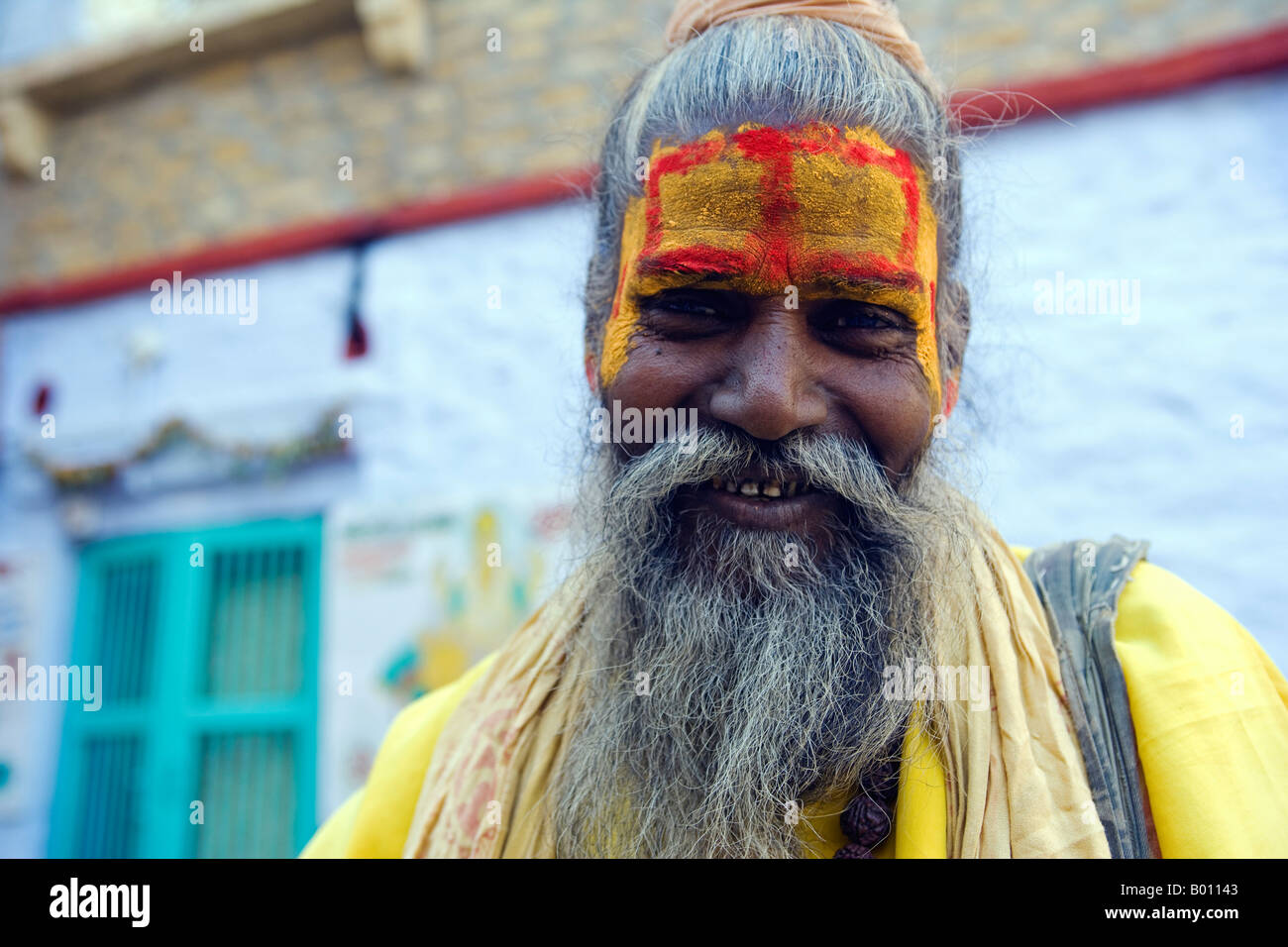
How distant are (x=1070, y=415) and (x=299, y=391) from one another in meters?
3.33

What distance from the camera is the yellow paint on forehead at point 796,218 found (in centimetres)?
147

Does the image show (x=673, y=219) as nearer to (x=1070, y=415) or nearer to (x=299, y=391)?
(x=1070, y=415)

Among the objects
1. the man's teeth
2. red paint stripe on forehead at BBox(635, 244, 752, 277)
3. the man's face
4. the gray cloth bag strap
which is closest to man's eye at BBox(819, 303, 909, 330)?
the man's face

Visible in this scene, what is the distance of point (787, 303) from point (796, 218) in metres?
0.14

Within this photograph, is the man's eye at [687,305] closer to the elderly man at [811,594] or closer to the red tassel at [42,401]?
the elderly man at [811,594]

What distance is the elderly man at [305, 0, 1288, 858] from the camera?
137 cm

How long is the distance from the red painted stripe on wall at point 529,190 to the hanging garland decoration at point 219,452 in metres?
0.88

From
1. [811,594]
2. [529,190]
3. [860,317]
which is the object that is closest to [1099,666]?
[811,594]

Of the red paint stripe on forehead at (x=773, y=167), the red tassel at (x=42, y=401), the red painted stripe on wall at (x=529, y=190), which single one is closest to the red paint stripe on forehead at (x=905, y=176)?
the red paint stripe on forehead at (x=773, y=167)

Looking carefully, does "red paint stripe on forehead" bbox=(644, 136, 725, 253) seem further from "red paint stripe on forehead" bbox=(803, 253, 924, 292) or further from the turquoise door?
the turquoise door

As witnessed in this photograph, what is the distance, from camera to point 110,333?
15.9 feet

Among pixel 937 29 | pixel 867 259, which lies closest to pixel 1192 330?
pixel 937 29

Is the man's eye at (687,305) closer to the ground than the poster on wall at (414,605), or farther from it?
farther from it

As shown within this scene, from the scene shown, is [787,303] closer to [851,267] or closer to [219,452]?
[851,267]
